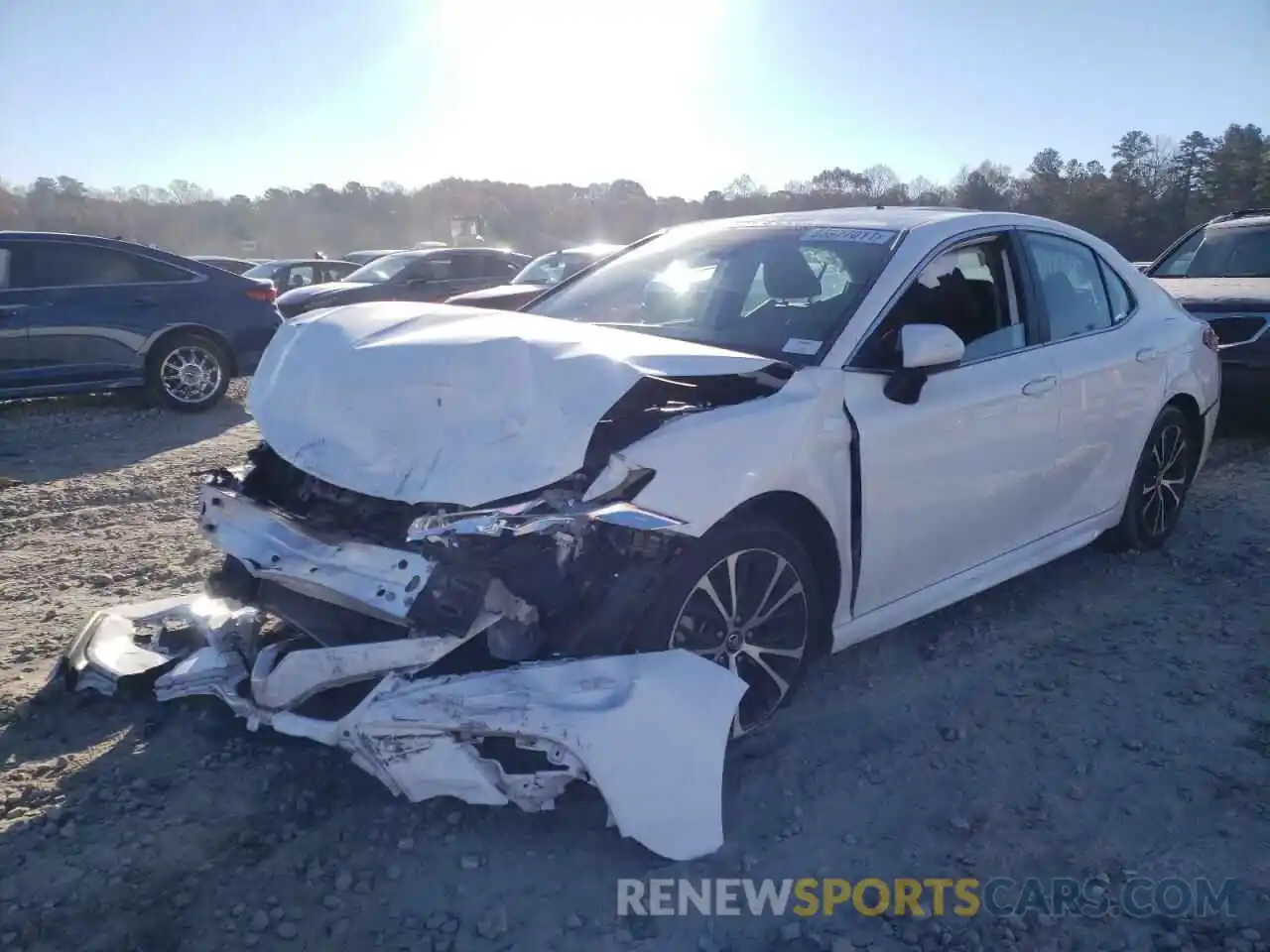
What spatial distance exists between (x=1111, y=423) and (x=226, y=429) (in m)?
6.95

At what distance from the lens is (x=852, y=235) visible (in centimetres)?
384

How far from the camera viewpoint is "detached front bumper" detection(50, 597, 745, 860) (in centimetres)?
248

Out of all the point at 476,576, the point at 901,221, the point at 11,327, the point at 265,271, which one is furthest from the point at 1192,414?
the point at 265,271

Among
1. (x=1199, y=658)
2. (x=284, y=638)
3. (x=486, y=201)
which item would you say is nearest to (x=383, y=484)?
(x=284, y=638)

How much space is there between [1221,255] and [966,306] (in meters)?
6.38

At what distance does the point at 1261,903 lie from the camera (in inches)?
102

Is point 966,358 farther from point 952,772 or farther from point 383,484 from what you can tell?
point 383,484

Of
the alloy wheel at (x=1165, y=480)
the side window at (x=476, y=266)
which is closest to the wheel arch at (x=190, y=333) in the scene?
the side window at (x=476, y=266)

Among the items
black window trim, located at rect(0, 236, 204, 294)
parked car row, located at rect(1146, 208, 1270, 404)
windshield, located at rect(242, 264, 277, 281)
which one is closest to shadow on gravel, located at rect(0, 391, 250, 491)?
black window trim, located at rect(0, 236, 204, 294)

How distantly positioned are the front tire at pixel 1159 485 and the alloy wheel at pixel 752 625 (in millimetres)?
2489

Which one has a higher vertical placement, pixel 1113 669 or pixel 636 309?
pixel 636 309

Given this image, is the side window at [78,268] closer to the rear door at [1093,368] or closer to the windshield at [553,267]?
the windshield at [553,267]

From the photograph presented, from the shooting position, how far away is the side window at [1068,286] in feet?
13.8

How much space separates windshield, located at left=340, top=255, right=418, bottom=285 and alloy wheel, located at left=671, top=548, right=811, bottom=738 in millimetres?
10719
